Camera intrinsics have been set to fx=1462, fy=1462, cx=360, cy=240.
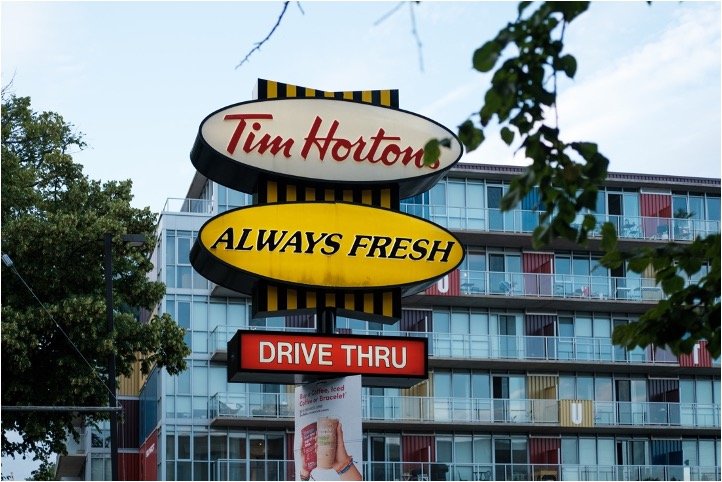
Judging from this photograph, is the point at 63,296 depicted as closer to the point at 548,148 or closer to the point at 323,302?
the point at 323,302

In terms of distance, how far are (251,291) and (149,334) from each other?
12.8 m

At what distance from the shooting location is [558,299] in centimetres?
5628

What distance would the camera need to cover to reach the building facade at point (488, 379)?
175ft

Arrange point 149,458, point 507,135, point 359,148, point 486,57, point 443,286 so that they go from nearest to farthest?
point 486,57 → point 507,135 → point 359,148 → point 443,286 → point 149,458

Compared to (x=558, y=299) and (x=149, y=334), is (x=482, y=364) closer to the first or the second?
(x=558, y=299)

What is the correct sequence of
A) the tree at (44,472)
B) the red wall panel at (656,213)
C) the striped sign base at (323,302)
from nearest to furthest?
the striped sign base at (323,302), the tree at (44,472), the red wall panel at (656,213)

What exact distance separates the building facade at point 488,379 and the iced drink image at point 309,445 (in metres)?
27.5

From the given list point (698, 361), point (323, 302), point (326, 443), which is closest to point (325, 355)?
point (323, 302)

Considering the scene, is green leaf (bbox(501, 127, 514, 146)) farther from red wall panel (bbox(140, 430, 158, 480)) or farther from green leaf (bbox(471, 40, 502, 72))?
red wall panel (bbox(140, 430, 158, 480))

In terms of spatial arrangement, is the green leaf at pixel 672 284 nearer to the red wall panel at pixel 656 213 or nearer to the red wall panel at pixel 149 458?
the red wall panel at pixel 149 458

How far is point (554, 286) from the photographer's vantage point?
5684 cm

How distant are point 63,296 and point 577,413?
25.4 meters

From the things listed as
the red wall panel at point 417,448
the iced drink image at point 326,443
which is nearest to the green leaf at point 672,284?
the iced drink image at point 326,443

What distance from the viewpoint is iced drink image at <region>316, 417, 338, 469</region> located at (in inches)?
971
